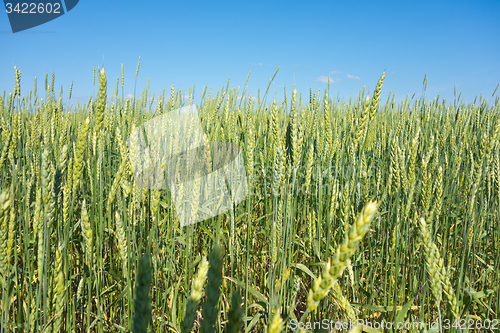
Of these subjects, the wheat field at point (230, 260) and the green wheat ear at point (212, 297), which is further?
the wheat field at point (230, 260)

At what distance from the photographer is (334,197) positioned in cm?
107

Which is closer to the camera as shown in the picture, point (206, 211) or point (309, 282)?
point (309, 282)

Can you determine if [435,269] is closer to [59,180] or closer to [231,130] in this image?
[59,180]

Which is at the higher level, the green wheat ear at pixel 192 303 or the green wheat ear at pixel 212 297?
the green wheat ear at pixel 212 297

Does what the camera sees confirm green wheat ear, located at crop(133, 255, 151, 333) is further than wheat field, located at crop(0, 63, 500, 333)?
No

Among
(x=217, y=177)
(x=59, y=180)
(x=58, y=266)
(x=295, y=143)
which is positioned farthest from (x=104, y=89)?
(x=217, y=177)

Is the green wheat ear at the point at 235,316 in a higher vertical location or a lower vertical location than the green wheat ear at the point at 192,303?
higher

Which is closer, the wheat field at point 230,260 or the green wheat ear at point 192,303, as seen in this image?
the green wheat ear at point 192,303

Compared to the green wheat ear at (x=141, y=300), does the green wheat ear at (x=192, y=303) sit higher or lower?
lower

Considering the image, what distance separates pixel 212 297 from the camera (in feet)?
0.87

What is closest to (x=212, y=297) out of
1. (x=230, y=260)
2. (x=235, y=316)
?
(x=235, y=316)

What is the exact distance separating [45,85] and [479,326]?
317cm

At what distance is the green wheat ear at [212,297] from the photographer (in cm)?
26

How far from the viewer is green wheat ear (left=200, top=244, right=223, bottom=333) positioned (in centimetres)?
26
